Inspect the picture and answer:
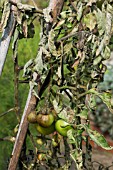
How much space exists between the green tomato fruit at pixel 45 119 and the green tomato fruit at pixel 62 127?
2 cm

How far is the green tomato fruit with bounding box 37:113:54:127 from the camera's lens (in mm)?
1109

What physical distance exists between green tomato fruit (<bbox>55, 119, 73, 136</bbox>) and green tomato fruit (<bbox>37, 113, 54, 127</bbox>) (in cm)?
2

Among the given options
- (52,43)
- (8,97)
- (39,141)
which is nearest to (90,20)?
(52,43)

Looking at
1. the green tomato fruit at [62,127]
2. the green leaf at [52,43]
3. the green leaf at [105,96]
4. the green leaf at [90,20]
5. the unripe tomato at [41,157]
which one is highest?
the green leaf at [90,20]

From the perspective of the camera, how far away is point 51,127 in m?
1.17

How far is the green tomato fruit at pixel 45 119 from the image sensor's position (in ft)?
3.64

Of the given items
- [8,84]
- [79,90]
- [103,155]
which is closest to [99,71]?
[79,90]

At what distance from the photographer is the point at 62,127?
1.10 meters

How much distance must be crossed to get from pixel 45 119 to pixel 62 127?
0.05m

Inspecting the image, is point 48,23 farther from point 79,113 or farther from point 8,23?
point 79,113

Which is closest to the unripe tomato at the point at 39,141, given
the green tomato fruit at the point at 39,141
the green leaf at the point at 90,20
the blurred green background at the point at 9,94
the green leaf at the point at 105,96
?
the green tomato fruit at the point at 39,141

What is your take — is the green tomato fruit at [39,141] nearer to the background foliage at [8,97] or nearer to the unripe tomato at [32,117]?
the unripe tomato at [32,117]

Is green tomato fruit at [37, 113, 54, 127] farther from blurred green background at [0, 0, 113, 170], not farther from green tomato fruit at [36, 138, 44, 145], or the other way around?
blurred green background at [0, 0, 113, 170]

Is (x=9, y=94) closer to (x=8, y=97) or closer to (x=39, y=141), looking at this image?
(x=8, y=97)
